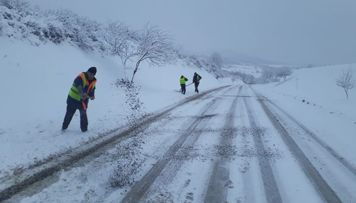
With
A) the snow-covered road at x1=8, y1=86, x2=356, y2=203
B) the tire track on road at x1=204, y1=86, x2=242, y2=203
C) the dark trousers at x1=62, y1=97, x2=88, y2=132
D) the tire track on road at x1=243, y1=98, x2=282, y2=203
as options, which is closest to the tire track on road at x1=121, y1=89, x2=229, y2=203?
the snow-covered road at x1=8, y1=86, x2=356, y2=203

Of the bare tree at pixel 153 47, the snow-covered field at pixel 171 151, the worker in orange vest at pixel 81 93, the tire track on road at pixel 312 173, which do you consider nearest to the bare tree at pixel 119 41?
the bare tree at pixel 153 47

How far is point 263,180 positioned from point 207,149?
81.1 inches

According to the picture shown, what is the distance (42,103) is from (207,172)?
7.59m

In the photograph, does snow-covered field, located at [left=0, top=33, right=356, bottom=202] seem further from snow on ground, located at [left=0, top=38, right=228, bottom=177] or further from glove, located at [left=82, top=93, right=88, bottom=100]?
glove, located at [left=82, top=93, right=88, bottom=100]

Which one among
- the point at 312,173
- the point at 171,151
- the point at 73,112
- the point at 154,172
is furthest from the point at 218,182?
the point at 73,112

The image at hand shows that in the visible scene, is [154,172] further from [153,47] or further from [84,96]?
[153,47]

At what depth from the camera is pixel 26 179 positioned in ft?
16.2

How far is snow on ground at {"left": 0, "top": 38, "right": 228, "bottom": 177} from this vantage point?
688cm

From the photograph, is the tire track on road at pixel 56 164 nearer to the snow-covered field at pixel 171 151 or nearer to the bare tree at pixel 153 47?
the snow-covered field at pixel 171 151

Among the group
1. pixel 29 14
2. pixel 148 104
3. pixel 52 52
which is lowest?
pixel 148 104

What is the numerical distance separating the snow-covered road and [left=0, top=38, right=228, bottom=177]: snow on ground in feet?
4.08

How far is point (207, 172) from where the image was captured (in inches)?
220

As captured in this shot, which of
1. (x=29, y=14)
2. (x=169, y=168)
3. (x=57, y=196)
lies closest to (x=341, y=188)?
(x=169, y=168)

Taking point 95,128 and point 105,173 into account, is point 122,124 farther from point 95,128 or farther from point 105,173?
point 105,173
